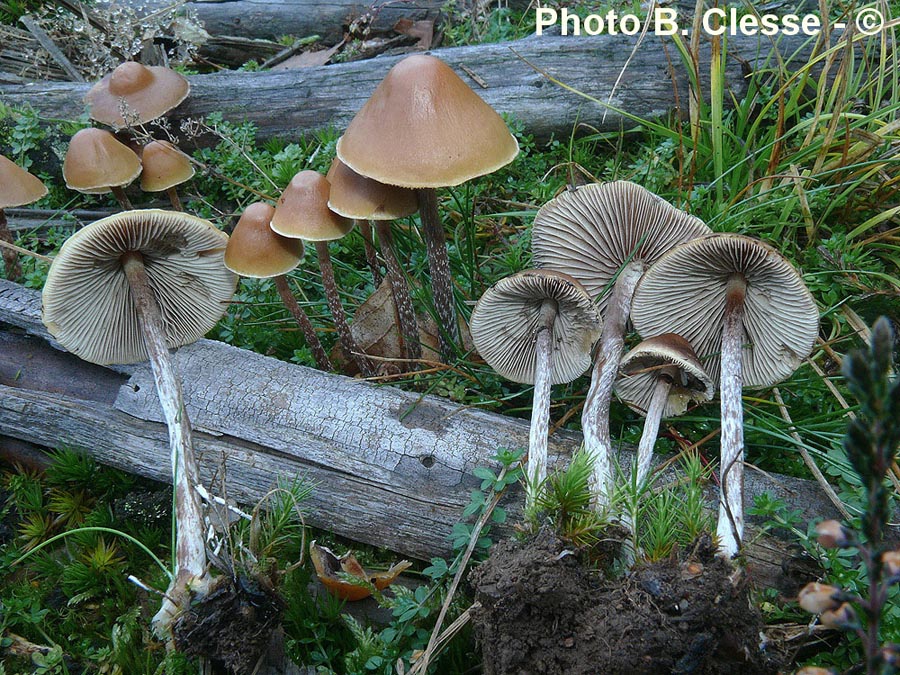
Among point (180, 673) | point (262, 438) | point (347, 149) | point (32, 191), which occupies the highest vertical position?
point (347, 149)

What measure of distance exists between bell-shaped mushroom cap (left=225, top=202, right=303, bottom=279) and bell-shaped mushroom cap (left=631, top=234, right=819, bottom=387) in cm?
147

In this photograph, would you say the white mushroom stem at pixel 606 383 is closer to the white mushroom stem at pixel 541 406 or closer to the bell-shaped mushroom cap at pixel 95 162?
the white mushroom stem at pixel 541 406

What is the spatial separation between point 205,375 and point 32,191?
55.7 inches

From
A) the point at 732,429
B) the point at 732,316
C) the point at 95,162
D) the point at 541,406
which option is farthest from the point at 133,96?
the point at 732,429

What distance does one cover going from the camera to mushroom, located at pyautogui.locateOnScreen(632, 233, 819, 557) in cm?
241

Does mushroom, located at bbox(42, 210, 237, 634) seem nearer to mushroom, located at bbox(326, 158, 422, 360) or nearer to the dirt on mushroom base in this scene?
mushroom, located at bbox(326, 158, 422, 360)

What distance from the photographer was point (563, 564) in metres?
2.09

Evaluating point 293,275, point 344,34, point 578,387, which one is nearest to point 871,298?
point 578,387

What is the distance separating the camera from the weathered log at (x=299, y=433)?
8.80ft

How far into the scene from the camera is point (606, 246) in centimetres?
301

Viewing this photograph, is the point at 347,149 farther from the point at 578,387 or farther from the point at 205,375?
the point at 578,387
